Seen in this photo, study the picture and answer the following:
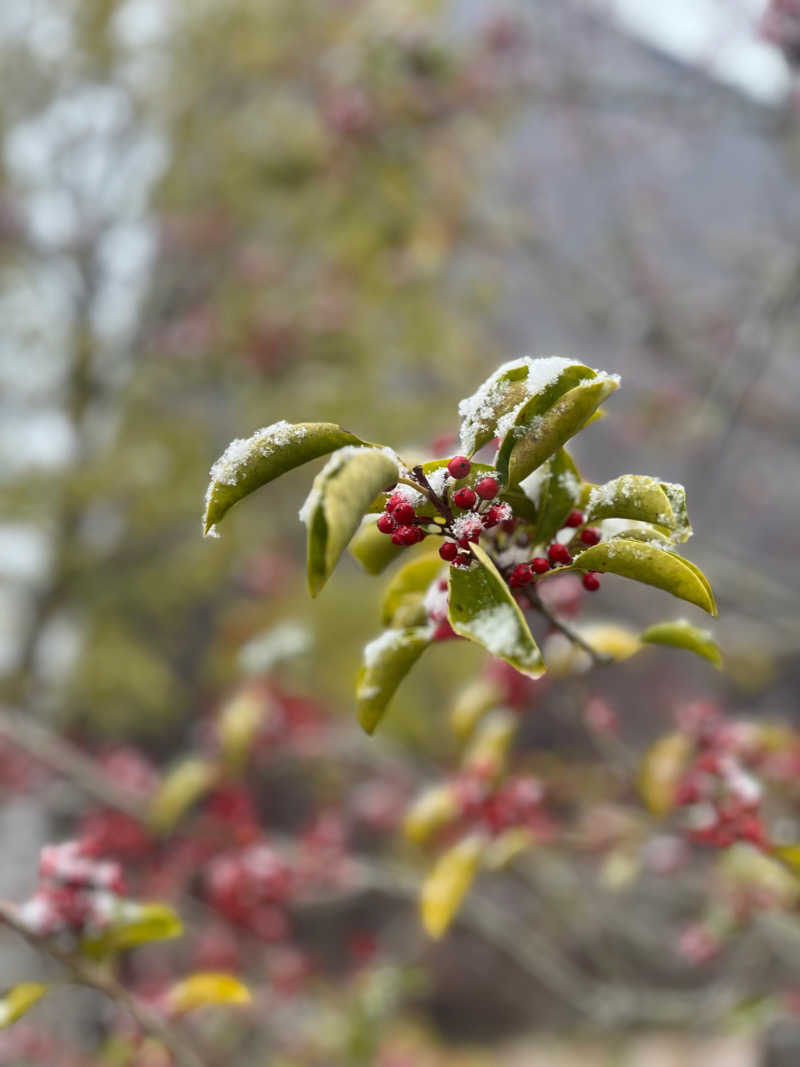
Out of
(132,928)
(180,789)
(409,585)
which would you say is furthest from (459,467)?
(180,789)

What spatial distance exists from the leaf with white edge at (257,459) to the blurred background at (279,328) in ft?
9.90

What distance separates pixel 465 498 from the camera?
0.57 m

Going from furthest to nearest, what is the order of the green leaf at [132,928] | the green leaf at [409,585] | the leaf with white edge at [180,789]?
the leaf with white edge at [180,789]
the green leaf at [132,928]
the green leaf at [409,585]

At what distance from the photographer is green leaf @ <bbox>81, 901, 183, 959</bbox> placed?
873mm

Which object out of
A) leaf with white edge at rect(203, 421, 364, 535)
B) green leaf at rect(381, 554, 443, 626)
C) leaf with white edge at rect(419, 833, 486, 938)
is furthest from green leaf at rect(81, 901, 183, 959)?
leaf with white edge at rect(203, 421, 364, 535)

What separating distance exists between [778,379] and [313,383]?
117 inches

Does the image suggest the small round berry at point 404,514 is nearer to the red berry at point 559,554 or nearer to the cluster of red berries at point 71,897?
the red berry at point 559,554

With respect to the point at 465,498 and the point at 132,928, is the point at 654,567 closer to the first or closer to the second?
the point at 465,498

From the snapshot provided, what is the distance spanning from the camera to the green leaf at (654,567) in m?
0.56

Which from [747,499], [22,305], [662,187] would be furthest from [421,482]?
[747,499]

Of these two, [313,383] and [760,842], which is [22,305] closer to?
[313,383]

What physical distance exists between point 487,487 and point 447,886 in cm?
70

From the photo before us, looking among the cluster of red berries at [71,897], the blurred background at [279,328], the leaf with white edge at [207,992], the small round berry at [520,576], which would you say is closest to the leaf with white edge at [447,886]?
the leaf with white edge at [207,992]

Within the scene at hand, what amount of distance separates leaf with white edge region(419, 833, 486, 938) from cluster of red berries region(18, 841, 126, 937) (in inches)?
14.5
